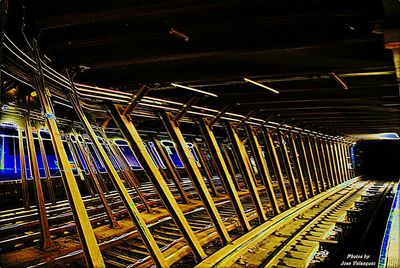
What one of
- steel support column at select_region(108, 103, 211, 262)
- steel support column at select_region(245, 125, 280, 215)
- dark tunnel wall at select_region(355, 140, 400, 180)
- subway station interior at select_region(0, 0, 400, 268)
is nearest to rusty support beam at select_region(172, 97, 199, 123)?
subway station interior at select_region(0, 0, 400, 268)

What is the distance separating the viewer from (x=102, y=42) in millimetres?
3867

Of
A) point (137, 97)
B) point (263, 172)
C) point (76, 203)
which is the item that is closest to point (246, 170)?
point (263, 172)

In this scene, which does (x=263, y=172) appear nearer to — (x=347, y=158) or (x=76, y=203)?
(x=76, y=203)

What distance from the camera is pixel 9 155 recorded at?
35.2 feet

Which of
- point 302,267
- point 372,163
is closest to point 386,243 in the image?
point 302,267

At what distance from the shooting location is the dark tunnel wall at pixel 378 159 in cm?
3197

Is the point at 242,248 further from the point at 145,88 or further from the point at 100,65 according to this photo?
the point at 100,65

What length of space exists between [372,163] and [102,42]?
36557 mm

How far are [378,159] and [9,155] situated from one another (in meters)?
34.3

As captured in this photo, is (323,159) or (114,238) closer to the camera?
(114,238)

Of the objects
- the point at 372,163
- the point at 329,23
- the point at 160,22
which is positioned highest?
the point at 160,22

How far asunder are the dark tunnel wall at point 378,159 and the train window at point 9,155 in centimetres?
3254

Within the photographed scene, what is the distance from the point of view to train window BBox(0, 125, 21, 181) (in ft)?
33.4

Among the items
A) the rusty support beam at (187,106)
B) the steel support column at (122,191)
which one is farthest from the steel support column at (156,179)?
the rusty support beam at (187,106)
